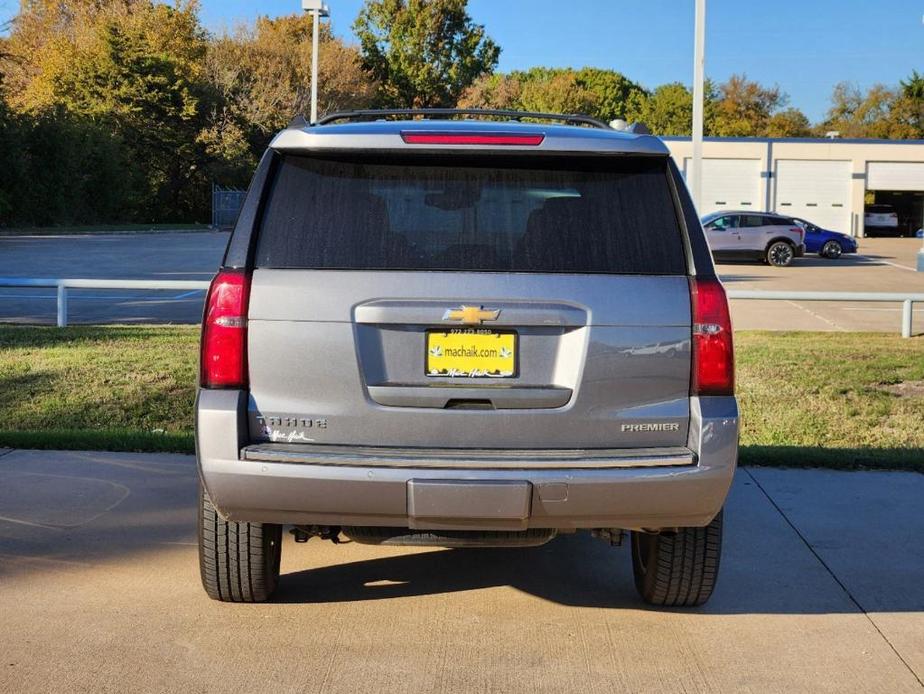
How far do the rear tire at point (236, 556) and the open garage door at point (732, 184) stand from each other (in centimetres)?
4961

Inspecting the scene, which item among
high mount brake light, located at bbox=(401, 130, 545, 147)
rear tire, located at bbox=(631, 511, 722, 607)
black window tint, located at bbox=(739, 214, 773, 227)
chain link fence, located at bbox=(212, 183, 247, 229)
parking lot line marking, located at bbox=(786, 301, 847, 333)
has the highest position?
chain link fence, located at bbox=(212, 183, 247, 229)

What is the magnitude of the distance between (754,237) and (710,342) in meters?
29.3

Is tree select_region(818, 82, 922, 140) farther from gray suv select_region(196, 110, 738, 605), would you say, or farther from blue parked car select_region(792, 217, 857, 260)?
gray suv select_region(196, 110, 738, 605)

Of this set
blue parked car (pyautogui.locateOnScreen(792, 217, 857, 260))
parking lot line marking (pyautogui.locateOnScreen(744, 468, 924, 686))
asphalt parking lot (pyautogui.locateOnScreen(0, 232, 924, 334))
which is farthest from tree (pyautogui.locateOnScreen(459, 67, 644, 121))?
parking lot line marking (pyautogui.locateOnScreen(744, 468, 924, 686))

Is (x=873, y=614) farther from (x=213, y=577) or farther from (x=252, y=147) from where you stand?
(x=252, y=147)

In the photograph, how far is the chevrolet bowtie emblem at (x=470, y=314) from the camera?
13.1 feet

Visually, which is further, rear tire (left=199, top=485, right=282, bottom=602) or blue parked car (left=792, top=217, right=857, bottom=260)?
blue parked car (left=792, top=217, right=857, bottom=260)

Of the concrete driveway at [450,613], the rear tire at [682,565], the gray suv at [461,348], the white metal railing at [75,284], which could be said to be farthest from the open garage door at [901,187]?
the gray suv at [461,348]

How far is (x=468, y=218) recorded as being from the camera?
4172mm

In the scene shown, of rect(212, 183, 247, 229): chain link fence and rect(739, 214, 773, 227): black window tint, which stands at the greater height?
rect(212, 183, 247, 229): chain link fence

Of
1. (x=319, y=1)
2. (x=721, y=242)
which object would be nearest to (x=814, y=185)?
(x=721, y=242)

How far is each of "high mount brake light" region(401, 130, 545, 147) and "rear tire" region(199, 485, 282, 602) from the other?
157 centimetres

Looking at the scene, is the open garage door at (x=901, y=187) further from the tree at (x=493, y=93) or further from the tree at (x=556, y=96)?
the tree at (x=493, y=93)

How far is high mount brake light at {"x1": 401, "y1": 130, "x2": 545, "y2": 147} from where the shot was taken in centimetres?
410
